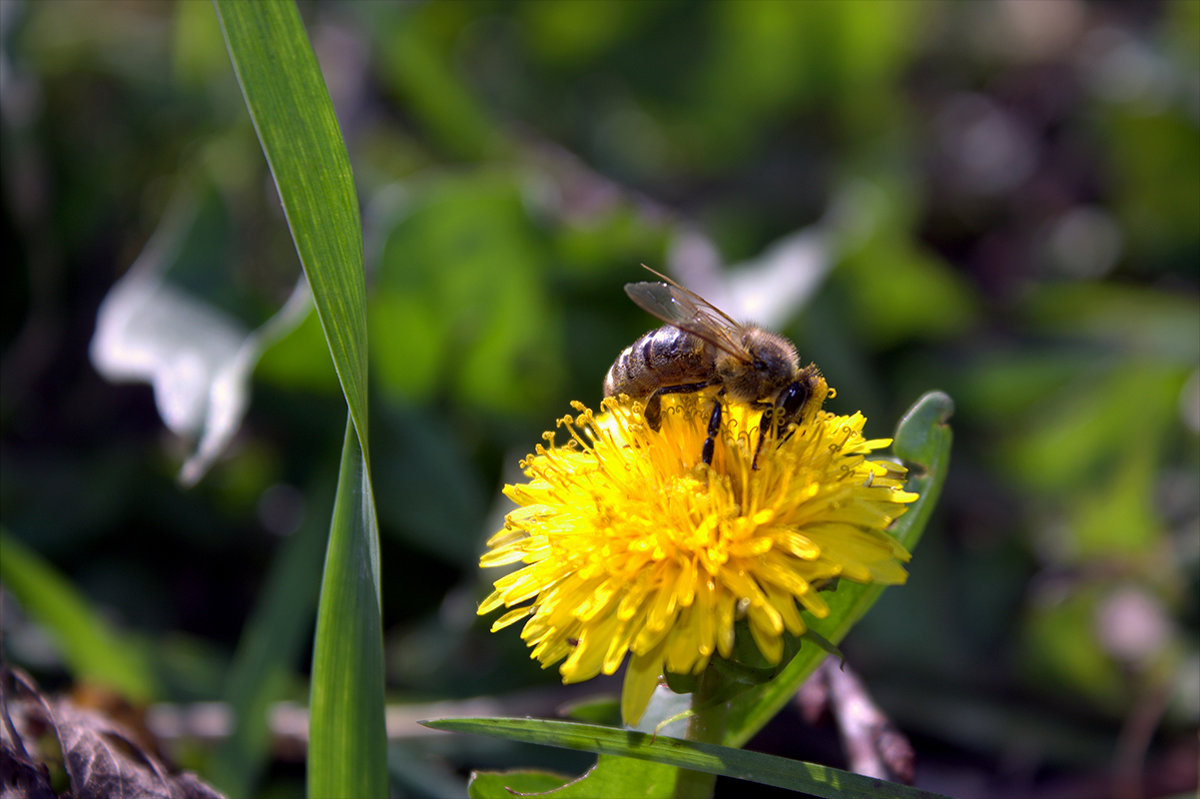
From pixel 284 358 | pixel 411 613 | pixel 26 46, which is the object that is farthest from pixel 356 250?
pixel 26 46

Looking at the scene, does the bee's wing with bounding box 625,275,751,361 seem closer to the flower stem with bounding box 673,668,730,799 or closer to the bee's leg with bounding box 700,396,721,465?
the bee's leg with bounding box 700,396,721,465

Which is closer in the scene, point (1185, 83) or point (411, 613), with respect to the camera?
point (411, 613)

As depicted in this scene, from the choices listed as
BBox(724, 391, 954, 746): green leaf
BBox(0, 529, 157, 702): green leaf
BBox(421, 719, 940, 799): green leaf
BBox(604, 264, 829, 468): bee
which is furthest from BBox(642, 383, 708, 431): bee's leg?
BBox(0, 529, 157, 702): green leaf

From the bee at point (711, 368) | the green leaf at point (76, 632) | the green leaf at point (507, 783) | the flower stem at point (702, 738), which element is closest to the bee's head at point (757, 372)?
the bee at point (711, 368)

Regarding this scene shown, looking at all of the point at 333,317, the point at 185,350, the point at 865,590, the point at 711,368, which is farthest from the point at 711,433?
the point at 185,350

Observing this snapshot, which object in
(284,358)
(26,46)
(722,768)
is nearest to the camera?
(722,768)

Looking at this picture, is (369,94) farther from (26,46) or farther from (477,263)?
(477,263)

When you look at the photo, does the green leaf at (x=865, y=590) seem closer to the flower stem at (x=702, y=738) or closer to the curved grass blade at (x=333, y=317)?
the flower stem at (x=702, y=738)
